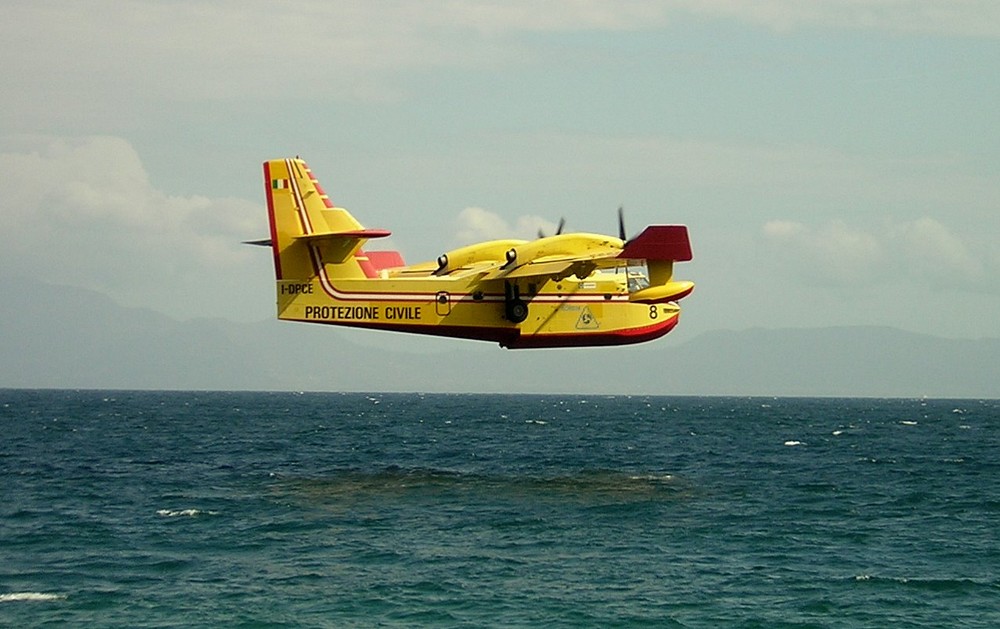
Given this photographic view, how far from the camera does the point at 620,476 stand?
52.5m

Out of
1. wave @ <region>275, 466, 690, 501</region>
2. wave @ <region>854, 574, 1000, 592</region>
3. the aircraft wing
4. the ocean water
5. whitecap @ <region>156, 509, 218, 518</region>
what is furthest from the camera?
wave @ <region>275, 466, 690, 501</region>

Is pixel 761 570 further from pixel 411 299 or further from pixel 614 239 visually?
pixel 411 299

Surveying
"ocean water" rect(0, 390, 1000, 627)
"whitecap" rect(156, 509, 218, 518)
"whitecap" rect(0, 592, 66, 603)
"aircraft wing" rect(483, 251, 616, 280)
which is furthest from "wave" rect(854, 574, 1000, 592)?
"whitecap" rect(156, 509, 218, 518)

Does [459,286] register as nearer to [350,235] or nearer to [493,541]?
[350,235]

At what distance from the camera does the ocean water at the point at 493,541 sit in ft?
86.7

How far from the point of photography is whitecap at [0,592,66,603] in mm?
26766

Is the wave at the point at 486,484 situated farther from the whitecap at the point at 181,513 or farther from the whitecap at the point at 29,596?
the whitecap at the point at 29,596

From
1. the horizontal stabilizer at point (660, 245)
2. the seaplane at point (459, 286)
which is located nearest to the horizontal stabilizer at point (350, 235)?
the seaplane at point (459, 286)

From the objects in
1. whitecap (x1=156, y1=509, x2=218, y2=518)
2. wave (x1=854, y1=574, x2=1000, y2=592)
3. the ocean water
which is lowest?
wave (x1=854, y1=574, x2=1000, y2=592)

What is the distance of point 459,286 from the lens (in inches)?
1718

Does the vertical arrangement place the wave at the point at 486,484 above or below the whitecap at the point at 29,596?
above

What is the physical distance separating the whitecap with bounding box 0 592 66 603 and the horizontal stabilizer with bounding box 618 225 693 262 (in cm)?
2097

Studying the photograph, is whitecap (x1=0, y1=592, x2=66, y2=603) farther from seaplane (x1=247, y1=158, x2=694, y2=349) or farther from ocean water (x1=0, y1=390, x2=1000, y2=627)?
seaplane (x1=247, y1=158, x2=694, y2=349)

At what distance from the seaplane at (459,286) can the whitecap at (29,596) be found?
1698cm
